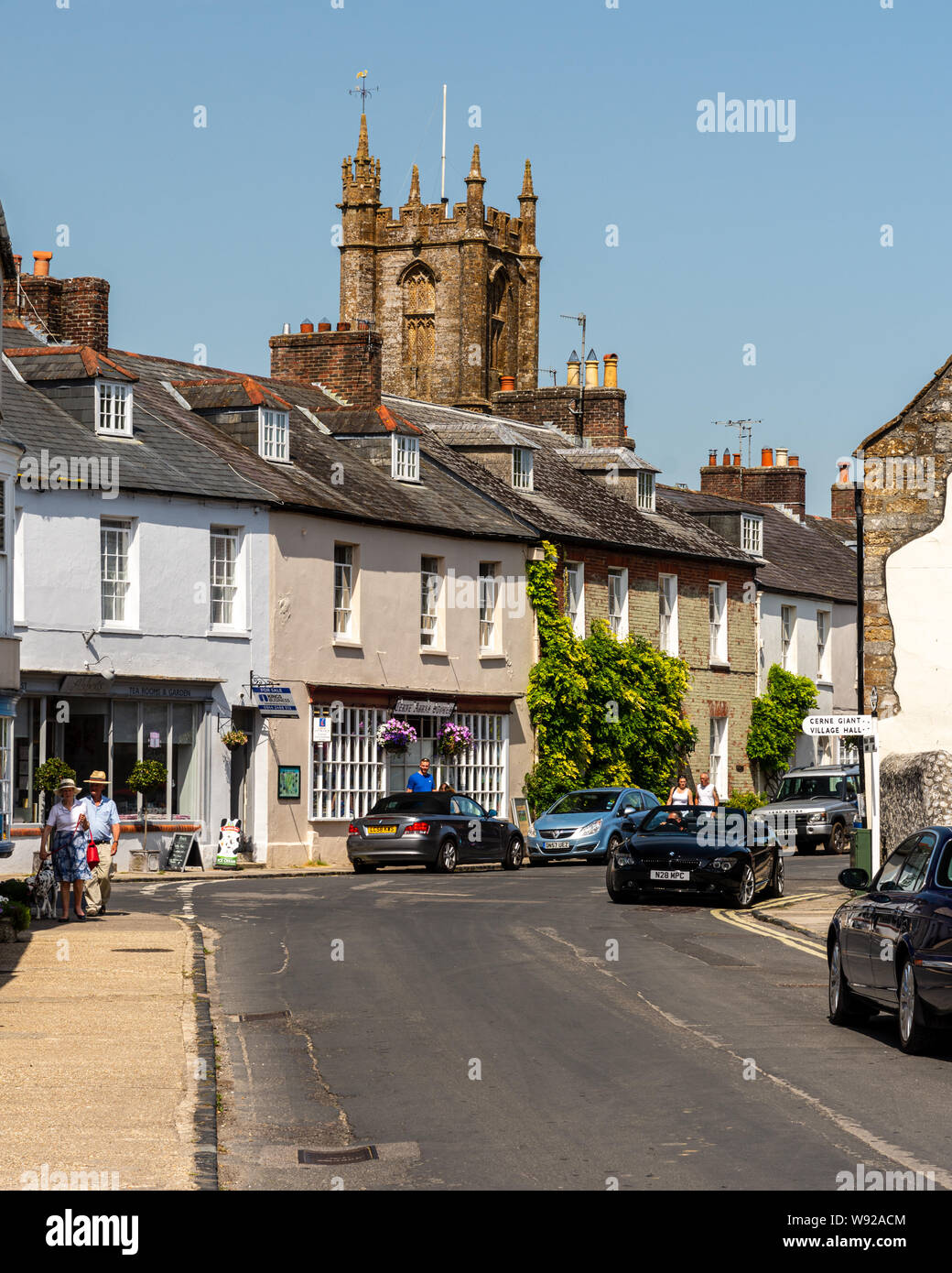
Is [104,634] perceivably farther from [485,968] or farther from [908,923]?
[908,923]

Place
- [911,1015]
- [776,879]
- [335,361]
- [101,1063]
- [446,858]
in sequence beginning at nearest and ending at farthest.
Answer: [101,1063], [911,1015], [776,879], [446,858], [335,361]

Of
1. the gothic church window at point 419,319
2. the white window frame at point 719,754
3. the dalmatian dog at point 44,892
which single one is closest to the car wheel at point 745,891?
the dalmatian dog at point 44,892

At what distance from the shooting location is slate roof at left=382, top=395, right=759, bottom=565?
46.2 metres

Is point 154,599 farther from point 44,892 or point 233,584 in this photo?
point 44,892

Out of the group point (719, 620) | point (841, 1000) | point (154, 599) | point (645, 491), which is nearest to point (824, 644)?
point (719, 620)

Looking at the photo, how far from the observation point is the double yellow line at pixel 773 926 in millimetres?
20734

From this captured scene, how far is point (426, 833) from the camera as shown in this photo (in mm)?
34281

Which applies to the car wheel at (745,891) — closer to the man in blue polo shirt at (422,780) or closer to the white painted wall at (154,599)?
the man in blue polo shirt at (422,780)

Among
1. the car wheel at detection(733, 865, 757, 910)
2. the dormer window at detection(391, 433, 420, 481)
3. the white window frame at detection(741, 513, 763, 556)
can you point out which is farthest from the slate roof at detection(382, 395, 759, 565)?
the car wheel at detection(733, 865, 757, 910)

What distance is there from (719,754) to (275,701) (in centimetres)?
A: 1788

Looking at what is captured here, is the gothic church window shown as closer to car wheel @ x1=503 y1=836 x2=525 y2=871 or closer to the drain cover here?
car wheel @ x1=503 y1=836 x2=525 y2=871

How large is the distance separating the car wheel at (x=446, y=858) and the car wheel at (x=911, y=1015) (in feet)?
71.4

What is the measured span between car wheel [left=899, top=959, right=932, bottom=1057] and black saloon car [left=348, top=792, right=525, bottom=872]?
21.6 metres
